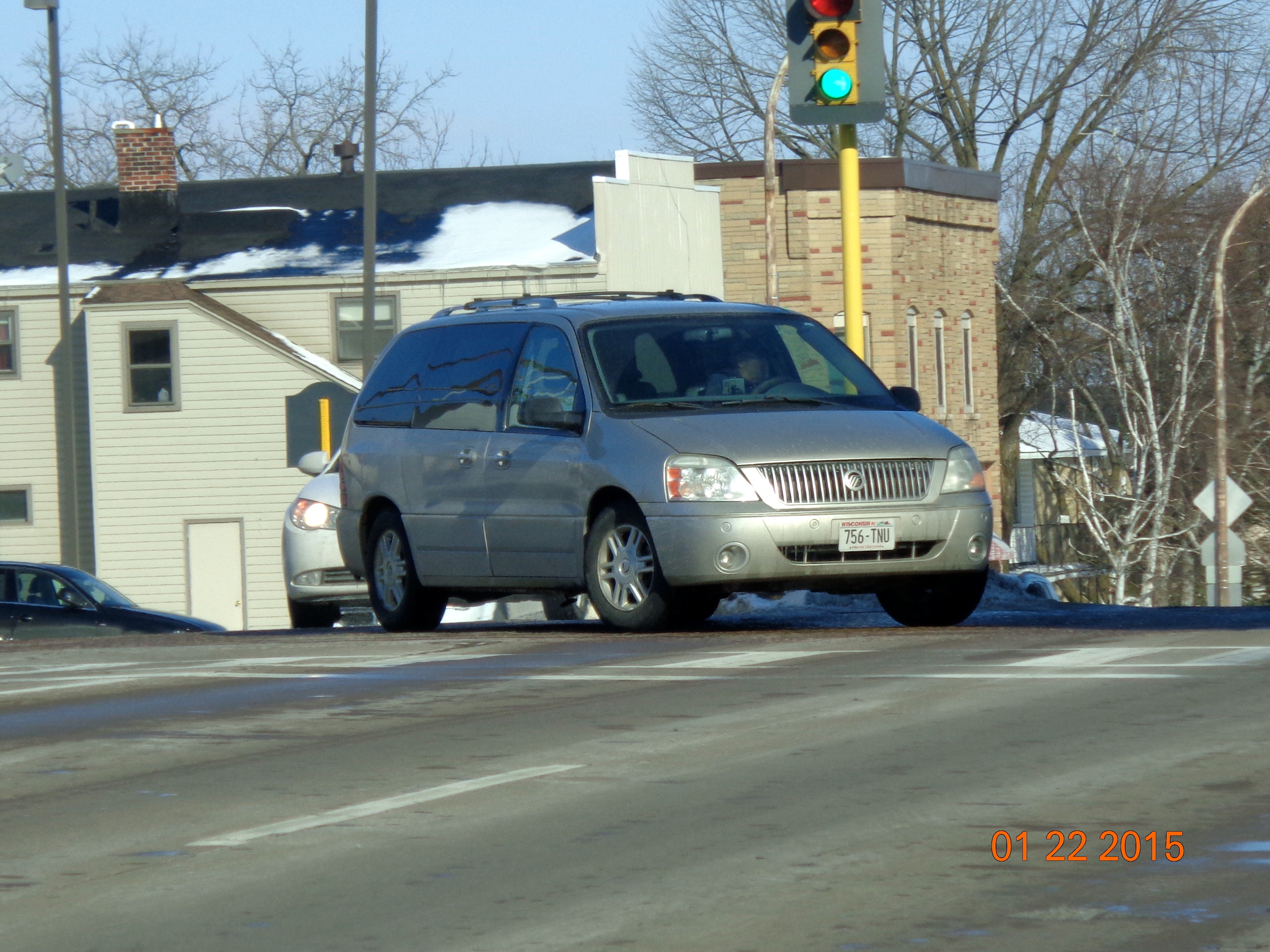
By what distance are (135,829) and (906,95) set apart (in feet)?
167

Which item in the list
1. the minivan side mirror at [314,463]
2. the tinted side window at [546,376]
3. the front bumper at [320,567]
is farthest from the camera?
the minivan side mirror at [314,463]

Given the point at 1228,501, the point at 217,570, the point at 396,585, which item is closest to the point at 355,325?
the point at 217,570

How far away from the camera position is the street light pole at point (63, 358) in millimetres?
32562

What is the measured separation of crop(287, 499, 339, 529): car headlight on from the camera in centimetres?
1714

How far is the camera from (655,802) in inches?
245

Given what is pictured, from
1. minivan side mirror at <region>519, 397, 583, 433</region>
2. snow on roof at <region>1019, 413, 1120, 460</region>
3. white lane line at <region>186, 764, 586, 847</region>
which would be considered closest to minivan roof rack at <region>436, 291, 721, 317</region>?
minivan side mirror at <region>519, 397, 583, 433</region>

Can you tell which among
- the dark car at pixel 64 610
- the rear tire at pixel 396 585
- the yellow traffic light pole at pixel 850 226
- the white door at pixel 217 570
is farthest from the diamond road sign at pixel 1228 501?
the rear tire at pixel 396 585

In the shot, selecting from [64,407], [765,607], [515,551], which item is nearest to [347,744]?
[515,551]

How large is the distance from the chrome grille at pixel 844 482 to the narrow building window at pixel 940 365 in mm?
31614

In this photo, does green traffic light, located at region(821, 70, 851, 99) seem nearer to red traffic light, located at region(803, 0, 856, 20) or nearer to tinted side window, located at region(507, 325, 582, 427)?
red traffic light, located at region(803, 0, 856, 20)

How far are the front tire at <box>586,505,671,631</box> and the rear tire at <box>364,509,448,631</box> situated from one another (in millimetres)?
1702

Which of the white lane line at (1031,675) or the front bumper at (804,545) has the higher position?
the front bumper at (804,545)
